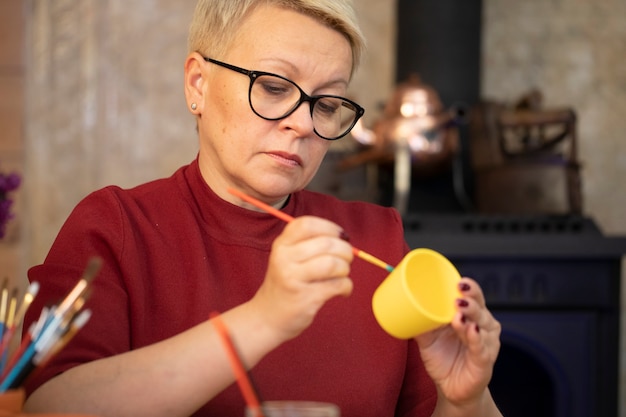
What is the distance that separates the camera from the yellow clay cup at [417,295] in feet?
3.01

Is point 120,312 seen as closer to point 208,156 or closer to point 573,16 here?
point 208,156

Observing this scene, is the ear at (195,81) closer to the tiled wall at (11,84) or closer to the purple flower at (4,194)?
the purple flower at (4,194)

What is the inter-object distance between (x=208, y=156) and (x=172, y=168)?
4.93 ft

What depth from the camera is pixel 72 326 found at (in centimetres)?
75

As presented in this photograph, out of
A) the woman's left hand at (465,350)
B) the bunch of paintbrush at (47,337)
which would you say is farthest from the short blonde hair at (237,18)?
the bunch of paintbrush at (47,337)

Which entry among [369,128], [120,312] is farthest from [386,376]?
[369,128]

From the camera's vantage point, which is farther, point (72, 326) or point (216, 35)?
point (216, 35)

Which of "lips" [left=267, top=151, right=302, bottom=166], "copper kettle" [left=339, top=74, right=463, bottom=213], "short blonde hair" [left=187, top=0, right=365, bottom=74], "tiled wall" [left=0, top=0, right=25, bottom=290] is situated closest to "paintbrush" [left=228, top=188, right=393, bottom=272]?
"lips" [left=267, top=151, right=302, bottom=166]

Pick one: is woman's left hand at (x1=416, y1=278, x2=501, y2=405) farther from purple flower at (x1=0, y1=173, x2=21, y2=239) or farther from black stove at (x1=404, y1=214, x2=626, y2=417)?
black stove at (x1=404, y1=214, x2=626, y2=417)

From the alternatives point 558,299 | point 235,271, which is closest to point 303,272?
point 235,271

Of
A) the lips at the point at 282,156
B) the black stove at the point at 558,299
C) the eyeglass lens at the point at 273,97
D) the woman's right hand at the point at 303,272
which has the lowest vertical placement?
the black stove at the point at 558,299

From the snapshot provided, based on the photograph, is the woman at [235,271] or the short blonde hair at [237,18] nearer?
the woman at [235,271]

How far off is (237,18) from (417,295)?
1.54 ft

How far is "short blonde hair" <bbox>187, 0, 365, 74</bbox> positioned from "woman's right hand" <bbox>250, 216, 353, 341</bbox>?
39 centimetres
